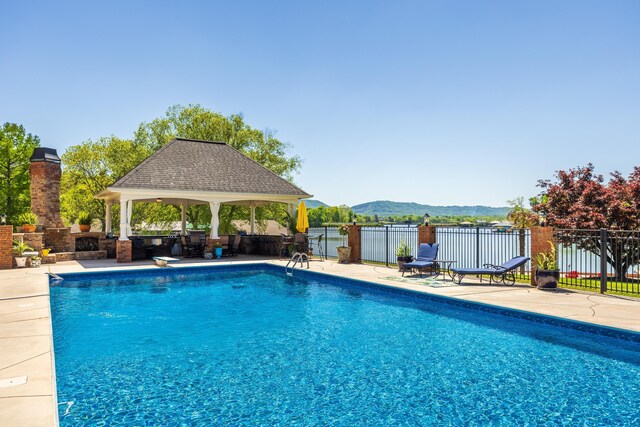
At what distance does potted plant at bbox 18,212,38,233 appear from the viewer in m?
15.5

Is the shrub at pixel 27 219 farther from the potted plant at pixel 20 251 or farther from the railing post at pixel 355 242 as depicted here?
the railing post at pixel 355 242

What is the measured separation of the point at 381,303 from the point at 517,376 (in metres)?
4.49

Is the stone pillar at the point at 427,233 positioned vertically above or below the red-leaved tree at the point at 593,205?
below

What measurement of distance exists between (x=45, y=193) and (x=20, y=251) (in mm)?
5054

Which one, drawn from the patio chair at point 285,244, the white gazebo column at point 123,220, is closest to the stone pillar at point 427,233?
the patio chair at point 285,244

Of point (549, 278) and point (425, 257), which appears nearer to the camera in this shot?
point (549, 278)

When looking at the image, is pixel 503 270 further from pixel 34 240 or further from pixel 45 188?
pixel 45 188

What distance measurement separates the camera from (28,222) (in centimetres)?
1628

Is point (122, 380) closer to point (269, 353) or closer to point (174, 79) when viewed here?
point (269, 353)

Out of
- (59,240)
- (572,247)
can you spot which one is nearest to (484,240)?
(572,247)

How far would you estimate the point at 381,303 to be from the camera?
31.1 ft

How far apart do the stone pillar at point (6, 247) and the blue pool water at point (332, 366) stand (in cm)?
578

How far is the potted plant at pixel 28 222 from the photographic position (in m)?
15.5

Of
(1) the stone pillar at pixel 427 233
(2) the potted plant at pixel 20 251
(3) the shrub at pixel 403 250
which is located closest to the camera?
(1) the stone pillar at pixel 427 233
